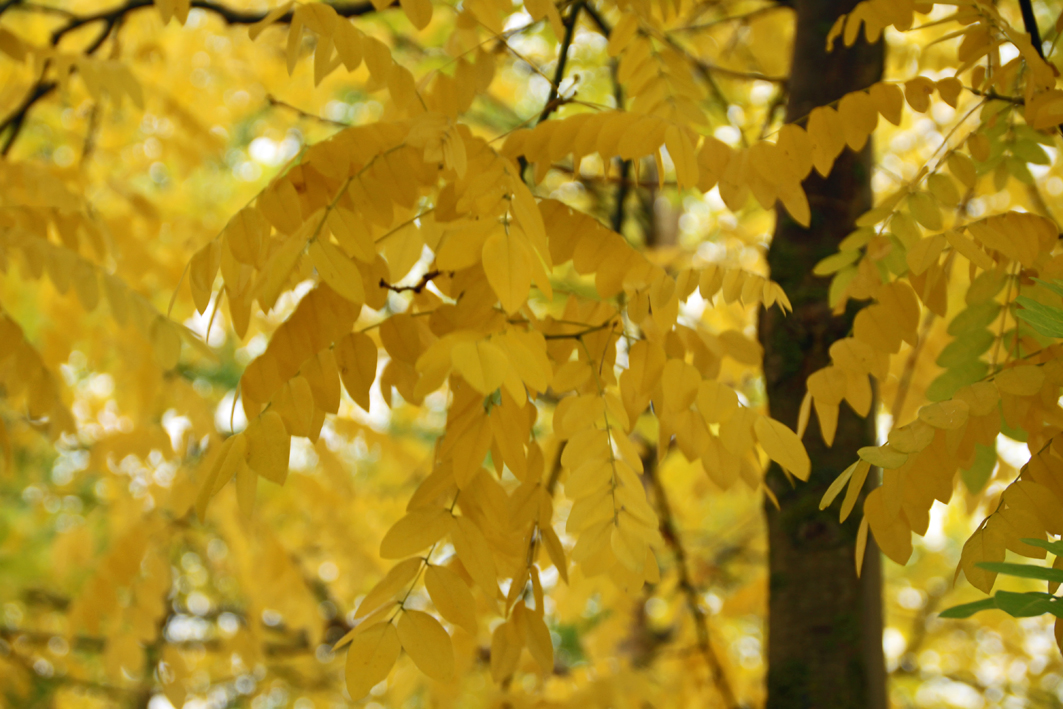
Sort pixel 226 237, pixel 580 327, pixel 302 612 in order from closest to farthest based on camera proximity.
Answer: pixel 226 237, pixel 580 327, pixel 302 612

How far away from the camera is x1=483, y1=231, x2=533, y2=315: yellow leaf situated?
854 millimetres

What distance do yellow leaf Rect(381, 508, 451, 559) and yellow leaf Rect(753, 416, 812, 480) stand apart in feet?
1.51

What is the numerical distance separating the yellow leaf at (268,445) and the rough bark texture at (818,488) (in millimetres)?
1245

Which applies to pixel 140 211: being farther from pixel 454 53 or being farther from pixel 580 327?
pixel 580 327

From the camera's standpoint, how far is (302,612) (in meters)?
3.02

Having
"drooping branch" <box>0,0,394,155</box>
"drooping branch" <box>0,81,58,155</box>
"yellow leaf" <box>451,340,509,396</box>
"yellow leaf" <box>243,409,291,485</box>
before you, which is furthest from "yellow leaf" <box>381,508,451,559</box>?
"drooping branch" <box>0,81,58,155</box>

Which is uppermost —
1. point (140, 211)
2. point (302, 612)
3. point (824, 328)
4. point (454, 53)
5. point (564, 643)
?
point (454, 53)

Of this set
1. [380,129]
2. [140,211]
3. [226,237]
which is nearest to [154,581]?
[140,211]

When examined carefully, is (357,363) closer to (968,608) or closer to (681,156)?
(681,156)

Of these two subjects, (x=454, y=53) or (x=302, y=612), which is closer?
(x=454, y=53)

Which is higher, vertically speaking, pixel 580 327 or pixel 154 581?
pixel 580 327

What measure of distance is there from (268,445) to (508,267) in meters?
0.39

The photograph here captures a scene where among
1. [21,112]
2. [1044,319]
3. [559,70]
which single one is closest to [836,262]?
[1044,319]

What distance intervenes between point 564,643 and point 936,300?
6.63 m
